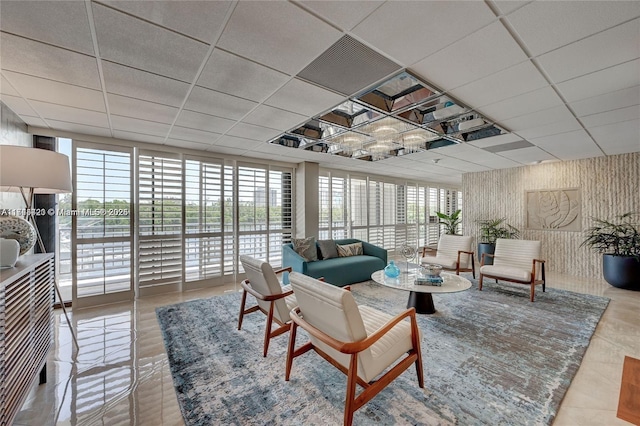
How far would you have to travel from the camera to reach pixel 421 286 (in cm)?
308

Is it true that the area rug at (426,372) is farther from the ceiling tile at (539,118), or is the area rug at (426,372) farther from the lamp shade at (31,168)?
the ceiling tile at (539,118)

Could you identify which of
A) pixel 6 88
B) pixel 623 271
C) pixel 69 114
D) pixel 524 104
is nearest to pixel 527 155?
pixel 623 271

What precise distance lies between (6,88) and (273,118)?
2.35 meters

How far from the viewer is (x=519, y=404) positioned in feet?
5.95

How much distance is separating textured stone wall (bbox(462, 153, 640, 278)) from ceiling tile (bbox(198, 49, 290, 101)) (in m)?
6.53

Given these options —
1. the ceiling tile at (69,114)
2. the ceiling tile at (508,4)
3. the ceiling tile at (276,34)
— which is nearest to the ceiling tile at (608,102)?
the ceiling tile at (508,4)

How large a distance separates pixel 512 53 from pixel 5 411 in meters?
3.74

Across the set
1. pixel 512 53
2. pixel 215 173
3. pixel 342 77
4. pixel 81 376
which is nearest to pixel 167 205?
pixel 215 173

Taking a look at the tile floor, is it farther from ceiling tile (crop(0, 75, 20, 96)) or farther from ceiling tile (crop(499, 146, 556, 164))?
ceiling tile (crop(499, 146, 556, 164))

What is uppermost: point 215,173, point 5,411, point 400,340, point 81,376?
point 215,173

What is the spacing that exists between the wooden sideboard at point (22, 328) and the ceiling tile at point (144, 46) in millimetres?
1547

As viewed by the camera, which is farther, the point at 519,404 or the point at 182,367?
the point at 182,367

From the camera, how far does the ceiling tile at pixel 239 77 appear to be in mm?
1957

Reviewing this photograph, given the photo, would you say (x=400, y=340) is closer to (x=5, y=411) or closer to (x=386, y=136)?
(x=5, y=411)
